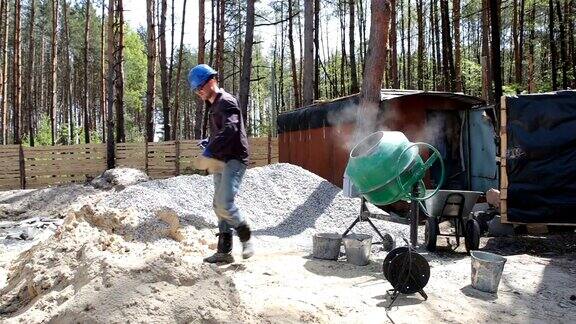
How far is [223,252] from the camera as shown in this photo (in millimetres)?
4594

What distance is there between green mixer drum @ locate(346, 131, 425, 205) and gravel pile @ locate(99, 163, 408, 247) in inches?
97.4

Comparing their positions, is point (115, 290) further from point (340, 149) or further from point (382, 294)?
point (340, 149)

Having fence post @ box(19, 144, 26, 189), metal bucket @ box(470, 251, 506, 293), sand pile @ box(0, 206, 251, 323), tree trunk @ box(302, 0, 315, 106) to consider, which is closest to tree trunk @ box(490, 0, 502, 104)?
tree trunk @ box(302, 0, 315, 106)

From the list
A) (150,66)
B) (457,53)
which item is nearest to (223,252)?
(150,66)

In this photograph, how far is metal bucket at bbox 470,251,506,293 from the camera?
13.3 ft

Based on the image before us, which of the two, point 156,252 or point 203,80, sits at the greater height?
point 203,80

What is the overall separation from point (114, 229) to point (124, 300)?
3.34 m

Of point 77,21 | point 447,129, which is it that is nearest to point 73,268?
point 447,129

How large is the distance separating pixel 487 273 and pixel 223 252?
2.51 meters

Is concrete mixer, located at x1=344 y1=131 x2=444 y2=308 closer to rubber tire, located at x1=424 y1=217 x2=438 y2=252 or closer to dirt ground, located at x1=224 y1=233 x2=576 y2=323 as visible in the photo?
dirt ground, located at x1=224 y1=233 x2=576 y2=323

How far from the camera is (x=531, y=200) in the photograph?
665 centimetres

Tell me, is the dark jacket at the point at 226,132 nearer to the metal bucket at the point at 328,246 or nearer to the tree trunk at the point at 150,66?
the metal bucket at the point at 328,246

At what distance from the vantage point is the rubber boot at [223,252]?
4516mm

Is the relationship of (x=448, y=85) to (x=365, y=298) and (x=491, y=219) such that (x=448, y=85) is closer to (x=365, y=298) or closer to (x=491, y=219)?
(x=491, y=219)
